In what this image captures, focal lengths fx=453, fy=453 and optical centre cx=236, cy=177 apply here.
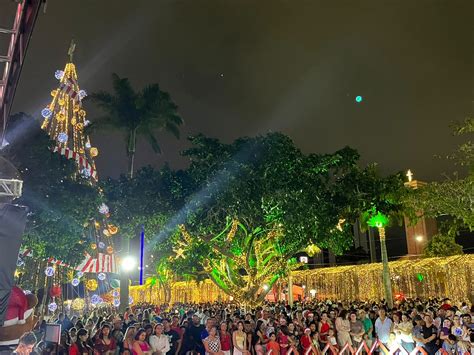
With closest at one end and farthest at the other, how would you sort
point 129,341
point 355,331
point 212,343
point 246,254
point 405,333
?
point 129,341 < point 212,343 < point 405,333 < point 355,331 < point 246,254

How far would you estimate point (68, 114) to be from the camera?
2566cm

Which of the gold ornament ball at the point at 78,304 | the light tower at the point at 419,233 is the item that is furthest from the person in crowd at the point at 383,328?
the light tower at the point at 419,233

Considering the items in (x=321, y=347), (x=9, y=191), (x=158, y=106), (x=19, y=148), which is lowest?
(x=321, y=347)

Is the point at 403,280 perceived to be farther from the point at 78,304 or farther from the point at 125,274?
the point at 78,304

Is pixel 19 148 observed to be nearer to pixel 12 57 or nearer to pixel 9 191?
pixel 9 191

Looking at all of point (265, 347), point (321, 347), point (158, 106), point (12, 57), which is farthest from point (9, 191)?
point (158, 106)

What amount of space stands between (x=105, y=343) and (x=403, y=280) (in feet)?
91.1

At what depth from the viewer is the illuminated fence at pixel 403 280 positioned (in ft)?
90.4

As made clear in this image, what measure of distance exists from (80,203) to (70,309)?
15685 millimetres

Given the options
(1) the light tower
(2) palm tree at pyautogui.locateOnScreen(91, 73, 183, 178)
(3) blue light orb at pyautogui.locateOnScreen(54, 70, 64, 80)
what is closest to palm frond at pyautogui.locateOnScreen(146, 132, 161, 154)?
(2) palm tree at pyautogui.locateOnScreen(91, 73, 183, 178)

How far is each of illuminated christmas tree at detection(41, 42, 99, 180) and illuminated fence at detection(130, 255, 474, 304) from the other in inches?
585

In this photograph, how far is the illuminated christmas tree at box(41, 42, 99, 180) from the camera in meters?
24.8

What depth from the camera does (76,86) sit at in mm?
26484

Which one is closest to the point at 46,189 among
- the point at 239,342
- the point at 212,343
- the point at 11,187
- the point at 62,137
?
the point at 212,343
